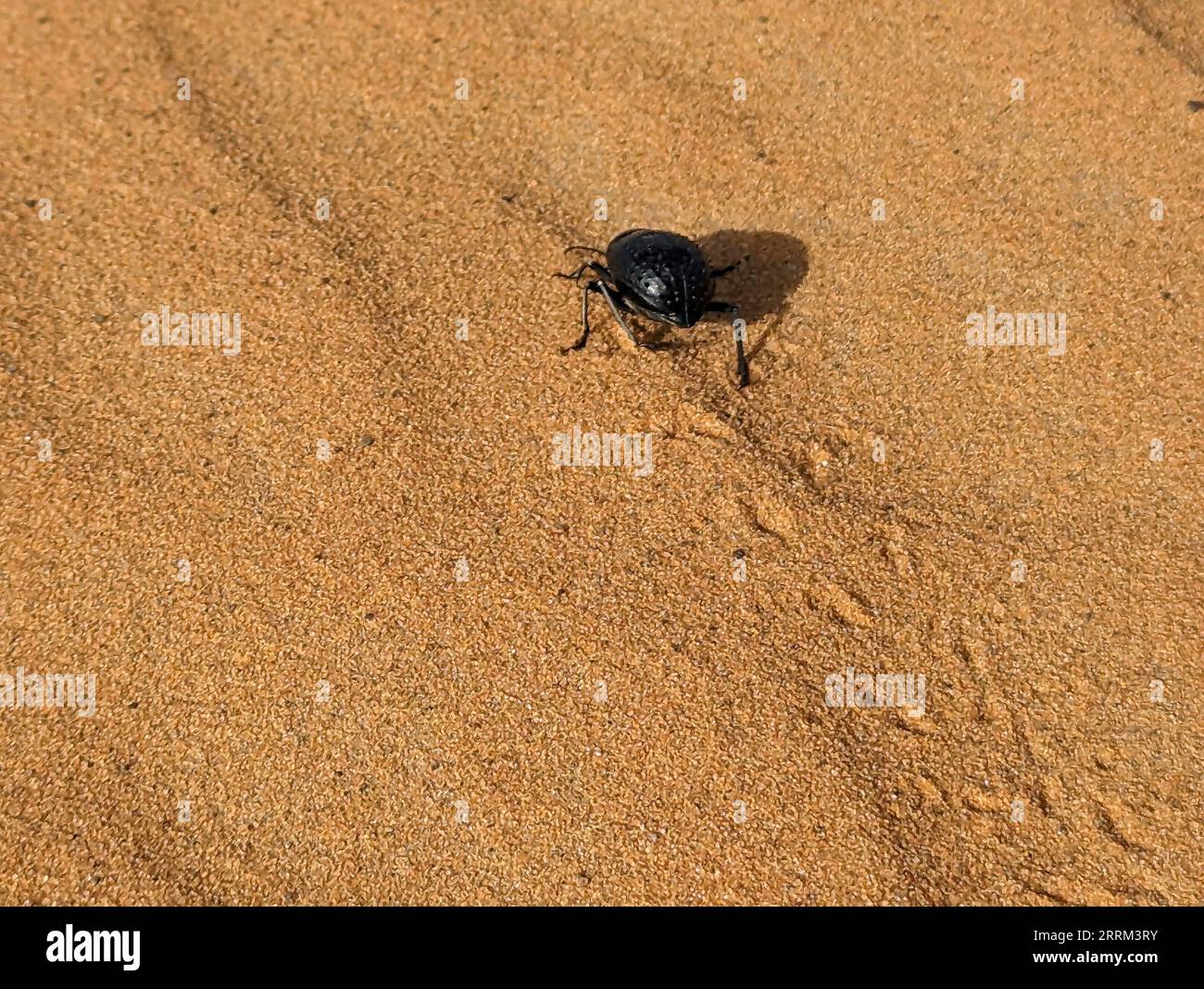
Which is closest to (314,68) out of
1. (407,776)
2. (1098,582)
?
(407,776)

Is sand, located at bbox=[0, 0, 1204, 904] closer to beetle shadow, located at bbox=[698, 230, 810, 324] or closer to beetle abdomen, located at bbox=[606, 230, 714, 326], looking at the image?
beetle shadow, located at bbox=[698, 230, 810, 324]

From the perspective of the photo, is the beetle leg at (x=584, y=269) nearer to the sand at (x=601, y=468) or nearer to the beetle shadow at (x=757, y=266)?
the sand at (x=601, y=468)

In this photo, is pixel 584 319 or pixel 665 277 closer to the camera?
pixel 665 277

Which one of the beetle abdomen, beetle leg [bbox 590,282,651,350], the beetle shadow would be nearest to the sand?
the beetle shadow

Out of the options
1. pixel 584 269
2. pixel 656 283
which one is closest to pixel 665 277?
pixel 656 283

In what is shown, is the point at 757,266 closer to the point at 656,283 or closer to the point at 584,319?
the point at 656,283

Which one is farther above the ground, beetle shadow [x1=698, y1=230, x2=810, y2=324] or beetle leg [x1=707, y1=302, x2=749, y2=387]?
beetle shadow [x1=698, y1=230, x2=810, y2=324]

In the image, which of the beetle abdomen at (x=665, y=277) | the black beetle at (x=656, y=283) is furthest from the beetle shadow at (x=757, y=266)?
the beetle abdomen at (x=665, y=277)
